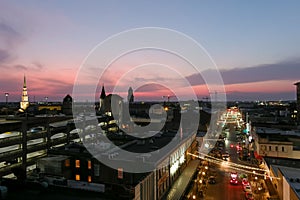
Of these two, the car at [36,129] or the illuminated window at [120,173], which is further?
the car at [36,129]

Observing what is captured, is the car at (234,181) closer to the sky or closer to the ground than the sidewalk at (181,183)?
closer to the ground

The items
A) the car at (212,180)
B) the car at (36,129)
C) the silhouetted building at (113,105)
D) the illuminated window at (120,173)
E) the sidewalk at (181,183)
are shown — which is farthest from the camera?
the silhouetted building at (113,105)

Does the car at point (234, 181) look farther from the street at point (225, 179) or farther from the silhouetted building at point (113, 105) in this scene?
the silhouetted building at point (113, 105)

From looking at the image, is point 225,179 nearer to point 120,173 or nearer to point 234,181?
point 234,181

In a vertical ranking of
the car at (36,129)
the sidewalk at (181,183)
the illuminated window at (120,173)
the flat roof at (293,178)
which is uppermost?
A: the car at (36,129)

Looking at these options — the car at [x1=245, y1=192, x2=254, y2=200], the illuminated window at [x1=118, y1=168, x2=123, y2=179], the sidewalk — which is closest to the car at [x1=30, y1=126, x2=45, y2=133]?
the sidewalk

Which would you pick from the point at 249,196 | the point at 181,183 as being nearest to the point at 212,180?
the point at 249,196

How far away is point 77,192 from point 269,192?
18.8 m

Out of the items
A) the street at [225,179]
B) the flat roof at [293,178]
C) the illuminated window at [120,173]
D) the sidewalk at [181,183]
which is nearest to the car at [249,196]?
the street at [225,179]

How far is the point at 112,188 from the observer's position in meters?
9.20

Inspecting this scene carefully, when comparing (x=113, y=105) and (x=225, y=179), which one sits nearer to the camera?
(x=225, y=179)

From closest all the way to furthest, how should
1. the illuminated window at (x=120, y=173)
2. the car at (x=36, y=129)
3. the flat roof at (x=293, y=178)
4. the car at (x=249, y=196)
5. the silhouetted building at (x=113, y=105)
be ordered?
the flat roof at (x=293, y=178)
the illuminated window at (x=120, y=173)
the car at (x=249, y=196)
the car at (x=36, y=129)
the silhouetted building at (x=113, y=105)

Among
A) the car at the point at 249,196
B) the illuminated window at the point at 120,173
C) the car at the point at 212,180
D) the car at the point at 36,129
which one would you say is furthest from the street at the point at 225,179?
the car at the point at 36,129

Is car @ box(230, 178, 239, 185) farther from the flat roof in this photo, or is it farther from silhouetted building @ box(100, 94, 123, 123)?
silhouetted building @ box(100, 94, 123, 123)
